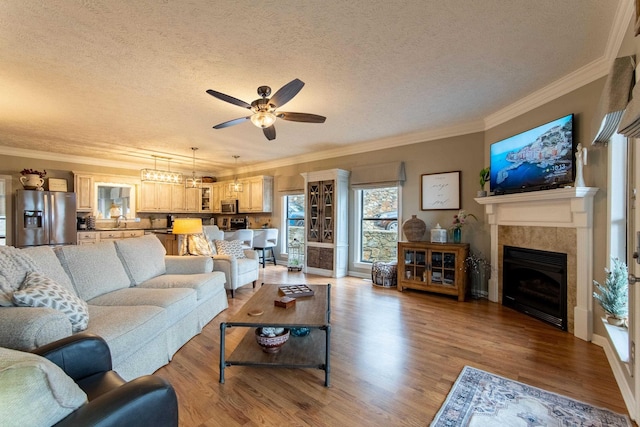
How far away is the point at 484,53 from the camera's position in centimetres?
246

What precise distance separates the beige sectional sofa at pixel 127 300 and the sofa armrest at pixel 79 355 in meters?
0.31

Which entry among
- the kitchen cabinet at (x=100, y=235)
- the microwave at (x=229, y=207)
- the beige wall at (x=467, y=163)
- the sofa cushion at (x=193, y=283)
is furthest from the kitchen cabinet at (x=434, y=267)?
the kitchen cabinet at (x=100, y=235)

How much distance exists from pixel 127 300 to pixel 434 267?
3.75 m

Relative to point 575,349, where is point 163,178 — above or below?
above

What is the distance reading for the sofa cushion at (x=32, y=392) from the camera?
65 centimetres

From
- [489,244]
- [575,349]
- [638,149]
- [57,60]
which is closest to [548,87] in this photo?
[638,149]

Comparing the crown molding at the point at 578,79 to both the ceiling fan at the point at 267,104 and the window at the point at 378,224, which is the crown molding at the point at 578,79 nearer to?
the window at the point at 378,224

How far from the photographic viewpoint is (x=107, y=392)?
112 cm

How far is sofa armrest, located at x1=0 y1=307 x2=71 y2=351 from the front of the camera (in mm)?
1467

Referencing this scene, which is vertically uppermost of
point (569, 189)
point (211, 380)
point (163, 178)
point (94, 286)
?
Answer: point (163, 178)

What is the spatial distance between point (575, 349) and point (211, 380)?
3.04m

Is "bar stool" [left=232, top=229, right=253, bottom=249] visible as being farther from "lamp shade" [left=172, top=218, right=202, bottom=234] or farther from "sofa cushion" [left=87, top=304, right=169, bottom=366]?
"sofa cushion" [left=87, top=304, right=169, bottom=366]

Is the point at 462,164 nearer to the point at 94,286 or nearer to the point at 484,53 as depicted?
the point at 484,53

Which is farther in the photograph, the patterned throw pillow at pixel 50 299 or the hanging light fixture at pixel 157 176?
the hanging light fixture at pixel 157 176
